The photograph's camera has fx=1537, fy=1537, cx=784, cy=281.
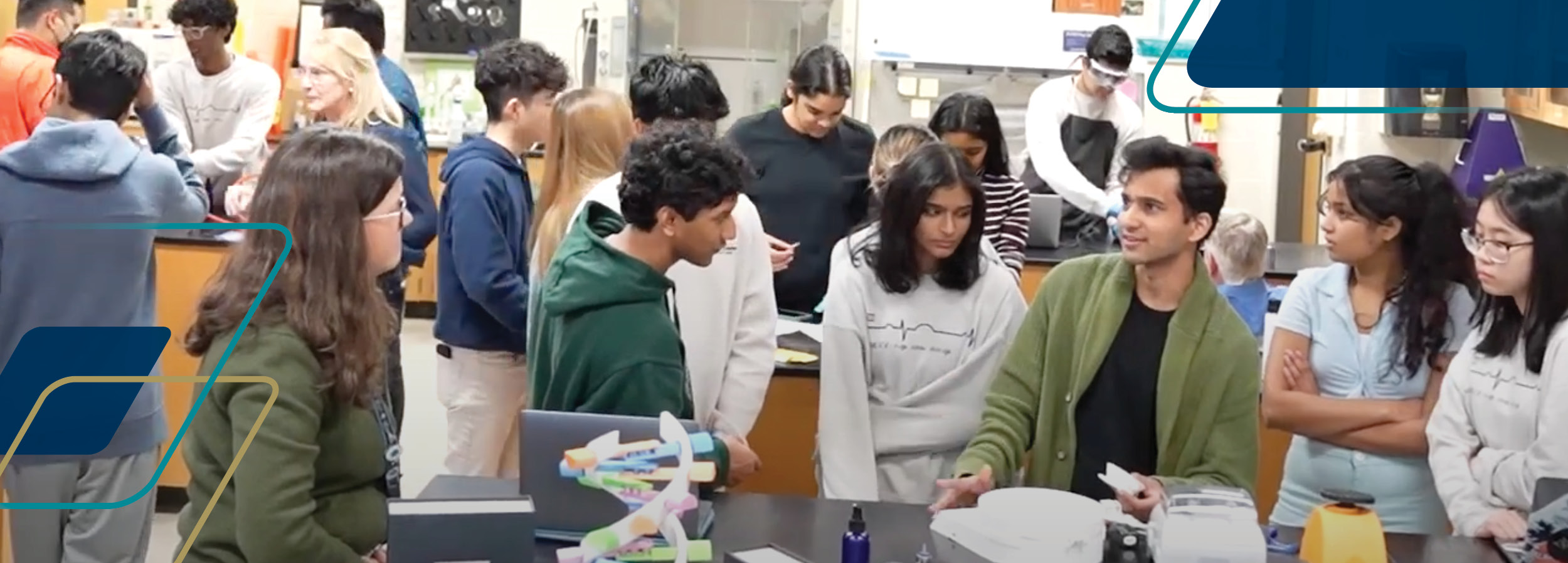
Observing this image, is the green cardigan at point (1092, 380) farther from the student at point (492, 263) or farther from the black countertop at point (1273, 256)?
the black countertop at point (1273, 256)

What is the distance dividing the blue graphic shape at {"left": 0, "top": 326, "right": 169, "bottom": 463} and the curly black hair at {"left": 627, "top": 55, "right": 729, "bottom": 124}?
5.63 ft

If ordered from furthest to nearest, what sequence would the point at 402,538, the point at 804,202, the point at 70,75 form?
the point at 804,202, the point at 70,75, the point at 402,538

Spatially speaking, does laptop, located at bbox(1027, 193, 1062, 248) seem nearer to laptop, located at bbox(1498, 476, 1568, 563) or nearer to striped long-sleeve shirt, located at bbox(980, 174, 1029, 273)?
striped long-sleeve shirt, located at bbox(980, 174, 1029, 273)

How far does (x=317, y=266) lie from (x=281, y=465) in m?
0.24

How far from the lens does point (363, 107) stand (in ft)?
11.5

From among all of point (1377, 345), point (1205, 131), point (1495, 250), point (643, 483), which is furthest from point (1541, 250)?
point (1205, 131)

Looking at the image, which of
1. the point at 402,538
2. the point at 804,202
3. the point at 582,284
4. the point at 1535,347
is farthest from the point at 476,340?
the point at 1535,347

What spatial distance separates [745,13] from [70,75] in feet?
15.9

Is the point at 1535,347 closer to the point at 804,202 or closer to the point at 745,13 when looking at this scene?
the point at 804,202

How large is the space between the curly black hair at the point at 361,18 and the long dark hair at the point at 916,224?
2.22m

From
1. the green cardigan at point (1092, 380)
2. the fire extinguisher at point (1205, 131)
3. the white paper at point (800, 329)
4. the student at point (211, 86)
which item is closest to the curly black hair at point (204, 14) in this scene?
the student at point (211, 86)

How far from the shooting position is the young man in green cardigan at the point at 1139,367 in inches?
92.7

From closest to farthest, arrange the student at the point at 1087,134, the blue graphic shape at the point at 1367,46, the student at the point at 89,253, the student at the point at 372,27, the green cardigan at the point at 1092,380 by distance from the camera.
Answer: the blue graphic shape at the point at 1367,46, the student at the point at 89,253, the green cardigan at the point at 1092,380, the student at the point at 372,27, the student at the point at 1087,134

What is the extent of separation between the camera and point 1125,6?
6.91 meters
